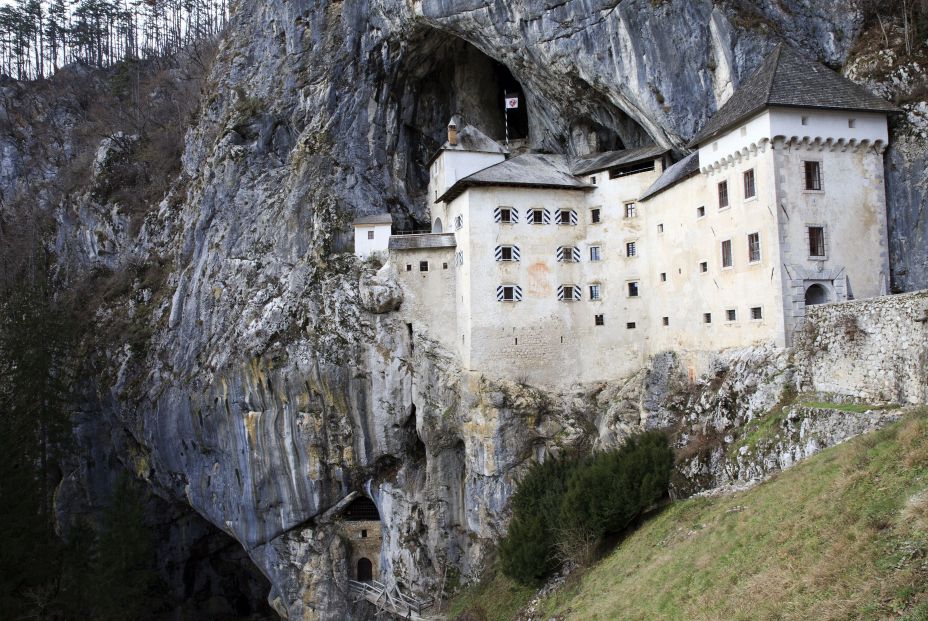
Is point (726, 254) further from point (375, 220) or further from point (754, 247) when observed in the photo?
point (375, 220)

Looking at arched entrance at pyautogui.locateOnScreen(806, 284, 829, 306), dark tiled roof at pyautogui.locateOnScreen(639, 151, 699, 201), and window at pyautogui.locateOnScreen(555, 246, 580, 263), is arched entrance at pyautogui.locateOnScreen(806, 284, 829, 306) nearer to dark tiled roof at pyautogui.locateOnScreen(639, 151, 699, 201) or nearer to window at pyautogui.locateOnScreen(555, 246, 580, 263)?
dark tiled roof at pyautogui.locateOnScreen(639, 151, 699, 201)

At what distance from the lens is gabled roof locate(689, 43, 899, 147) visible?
24.2 meters

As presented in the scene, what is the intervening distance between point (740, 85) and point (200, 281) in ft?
106

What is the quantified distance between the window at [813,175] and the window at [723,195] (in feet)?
10.0

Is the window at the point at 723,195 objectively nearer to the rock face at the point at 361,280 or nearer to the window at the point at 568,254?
the rock face at the point at 361,280

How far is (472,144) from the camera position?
38.8m

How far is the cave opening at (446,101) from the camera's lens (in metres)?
41.7

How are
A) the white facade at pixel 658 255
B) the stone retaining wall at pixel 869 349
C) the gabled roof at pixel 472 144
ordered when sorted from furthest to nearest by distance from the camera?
the gabled roof at pixel 472 144 → the white facade at pixel 658 255 → the stone retaining wall at pixel 869 349

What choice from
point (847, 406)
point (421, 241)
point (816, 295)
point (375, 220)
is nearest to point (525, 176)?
point (421, 241)

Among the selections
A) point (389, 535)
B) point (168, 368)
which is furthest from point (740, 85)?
point (168, 368)

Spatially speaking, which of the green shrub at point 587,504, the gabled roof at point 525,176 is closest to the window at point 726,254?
the green shrub at point 587,504

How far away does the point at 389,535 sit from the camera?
3675 centimetres

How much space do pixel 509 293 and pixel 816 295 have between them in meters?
14.2

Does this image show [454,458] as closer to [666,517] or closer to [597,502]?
[597,502]
